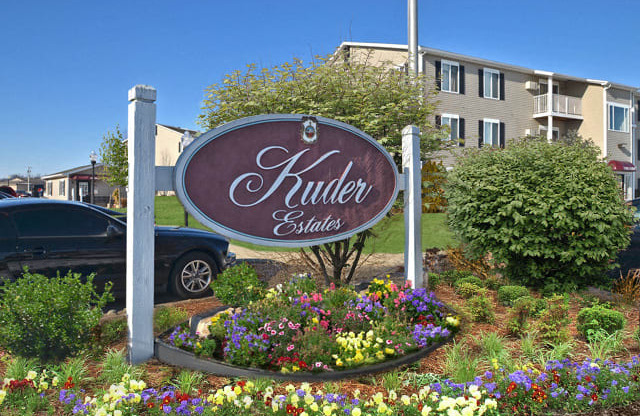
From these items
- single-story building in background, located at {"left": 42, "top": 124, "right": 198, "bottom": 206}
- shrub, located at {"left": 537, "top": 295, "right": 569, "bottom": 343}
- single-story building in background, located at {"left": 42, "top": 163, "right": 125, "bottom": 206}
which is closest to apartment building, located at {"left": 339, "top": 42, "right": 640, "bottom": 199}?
shrub, located at {"left": 537, "top": 295, "right": 569, "bottom": 343}

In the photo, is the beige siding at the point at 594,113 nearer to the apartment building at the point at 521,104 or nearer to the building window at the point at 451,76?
the apartment building at the point at 521,104

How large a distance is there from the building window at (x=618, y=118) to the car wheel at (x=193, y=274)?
29.8 meters

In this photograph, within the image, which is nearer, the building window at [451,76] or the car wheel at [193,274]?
the car wheel at [193,274]

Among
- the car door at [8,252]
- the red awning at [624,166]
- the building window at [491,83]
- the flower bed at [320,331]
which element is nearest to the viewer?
the flower bed at [320,331]

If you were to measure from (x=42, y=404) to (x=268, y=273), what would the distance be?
519cm

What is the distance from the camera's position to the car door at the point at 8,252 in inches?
218

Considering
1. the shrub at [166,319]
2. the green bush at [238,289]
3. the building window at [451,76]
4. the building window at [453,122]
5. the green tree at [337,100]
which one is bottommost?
the shrub at [166,319]

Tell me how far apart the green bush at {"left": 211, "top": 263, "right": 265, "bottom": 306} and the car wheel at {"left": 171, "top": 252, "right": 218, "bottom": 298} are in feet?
6.47

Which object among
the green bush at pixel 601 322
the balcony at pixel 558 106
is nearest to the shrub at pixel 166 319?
the green bush at pixel 601 322

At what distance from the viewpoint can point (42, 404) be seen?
3242 mm

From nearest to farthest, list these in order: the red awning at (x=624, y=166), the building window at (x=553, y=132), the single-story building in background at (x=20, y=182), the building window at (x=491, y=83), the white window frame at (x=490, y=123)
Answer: the white window frame at (x=490, y=123) → the building window at (x=491, y=83) → the building window at (x=553, y=132) → the red awning at (x=624, y=166) → the single-story building in background at (x=20, y=182)

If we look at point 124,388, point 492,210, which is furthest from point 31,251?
point 492,210

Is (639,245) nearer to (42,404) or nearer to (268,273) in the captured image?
(268,273)

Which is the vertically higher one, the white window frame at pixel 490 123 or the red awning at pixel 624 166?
the white window frame at pixel 490 123
